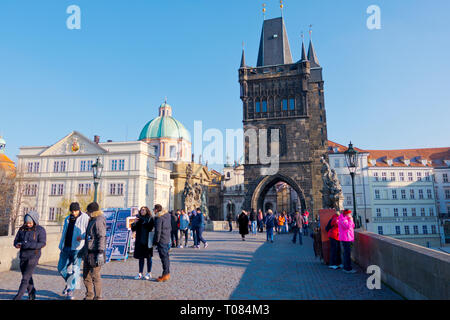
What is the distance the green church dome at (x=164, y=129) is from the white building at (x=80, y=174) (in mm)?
20746

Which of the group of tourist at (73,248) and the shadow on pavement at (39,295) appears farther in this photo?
the shadow on pavement at (39,295)

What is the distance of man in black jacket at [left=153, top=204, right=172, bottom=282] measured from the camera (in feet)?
23.8

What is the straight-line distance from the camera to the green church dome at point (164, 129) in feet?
212

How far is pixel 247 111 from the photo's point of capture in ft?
128

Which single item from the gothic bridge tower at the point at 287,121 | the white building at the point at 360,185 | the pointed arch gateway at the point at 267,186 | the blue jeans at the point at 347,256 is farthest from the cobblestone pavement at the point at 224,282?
the white building at the point at 360,185

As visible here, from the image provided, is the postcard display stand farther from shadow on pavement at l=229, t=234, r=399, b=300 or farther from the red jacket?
the red jacket

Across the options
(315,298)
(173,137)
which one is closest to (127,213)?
(315,298)

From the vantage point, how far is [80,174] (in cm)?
4219

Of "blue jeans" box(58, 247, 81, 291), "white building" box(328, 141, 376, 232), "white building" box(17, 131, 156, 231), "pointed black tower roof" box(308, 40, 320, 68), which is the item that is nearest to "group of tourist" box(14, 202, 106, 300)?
"blue jeans" box(58, 247, 81, 291)

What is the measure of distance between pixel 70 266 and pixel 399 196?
55.3 m

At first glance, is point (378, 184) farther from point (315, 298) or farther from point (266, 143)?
point (315, 298)

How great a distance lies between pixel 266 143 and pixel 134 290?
106ft

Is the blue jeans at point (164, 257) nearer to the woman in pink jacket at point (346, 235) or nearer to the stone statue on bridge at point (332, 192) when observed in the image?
the woman in pink jacket at point (346, 235)

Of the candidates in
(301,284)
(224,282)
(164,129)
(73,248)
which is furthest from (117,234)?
(164,129)
